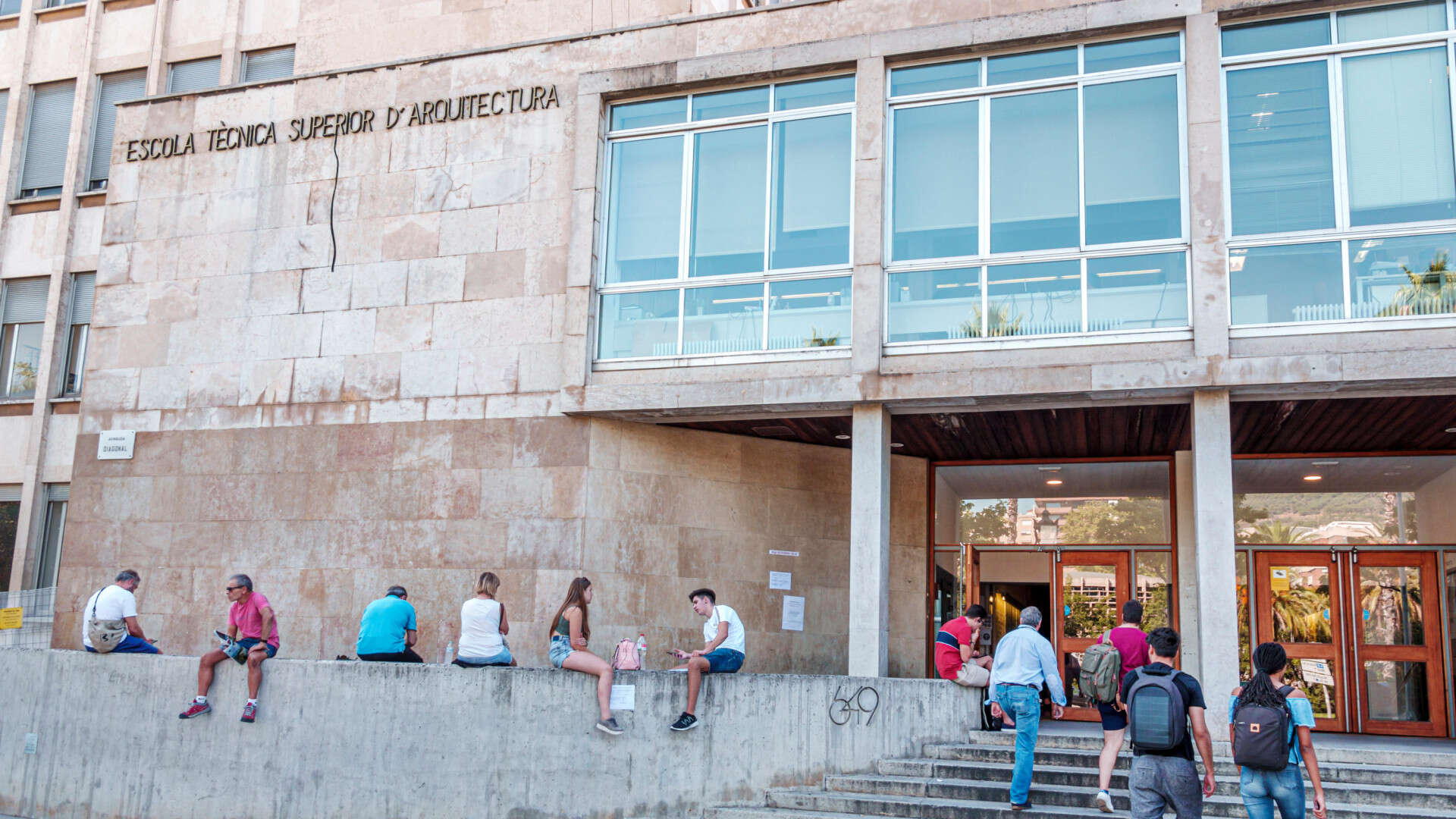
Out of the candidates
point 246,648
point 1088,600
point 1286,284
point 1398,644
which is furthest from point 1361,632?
point 246,648

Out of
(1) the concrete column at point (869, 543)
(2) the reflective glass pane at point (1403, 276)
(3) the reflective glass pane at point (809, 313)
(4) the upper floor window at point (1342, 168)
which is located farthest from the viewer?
(3) the reflective glass pane at point (809, 313)

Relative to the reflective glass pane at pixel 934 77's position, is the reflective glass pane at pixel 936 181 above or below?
below

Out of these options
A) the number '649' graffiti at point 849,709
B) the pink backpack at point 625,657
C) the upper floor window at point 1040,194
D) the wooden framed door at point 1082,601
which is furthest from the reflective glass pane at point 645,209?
the wooden framed door at point 1082,601

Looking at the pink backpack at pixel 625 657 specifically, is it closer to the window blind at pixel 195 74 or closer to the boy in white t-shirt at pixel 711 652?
the boy in white t-shirt at pixel 711 652

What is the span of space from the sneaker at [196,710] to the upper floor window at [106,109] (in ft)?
43.3

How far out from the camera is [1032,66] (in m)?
12.6

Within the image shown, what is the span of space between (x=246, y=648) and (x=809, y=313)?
6.38m

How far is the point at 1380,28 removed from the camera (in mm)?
11477

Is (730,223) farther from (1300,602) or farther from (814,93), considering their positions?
(1300,602)

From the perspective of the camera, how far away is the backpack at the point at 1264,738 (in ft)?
22.9

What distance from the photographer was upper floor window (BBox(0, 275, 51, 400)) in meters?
21.1

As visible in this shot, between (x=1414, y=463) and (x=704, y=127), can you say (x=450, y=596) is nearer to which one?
(x=704, y=127)

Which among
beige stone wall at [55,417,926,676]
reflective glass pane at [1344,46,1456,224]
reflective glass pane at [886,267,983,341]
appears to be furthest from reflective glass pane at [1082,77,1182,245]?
beige stone wall at [55,417,926,676]

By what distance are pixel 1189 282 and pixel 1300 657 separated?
17.9ft
